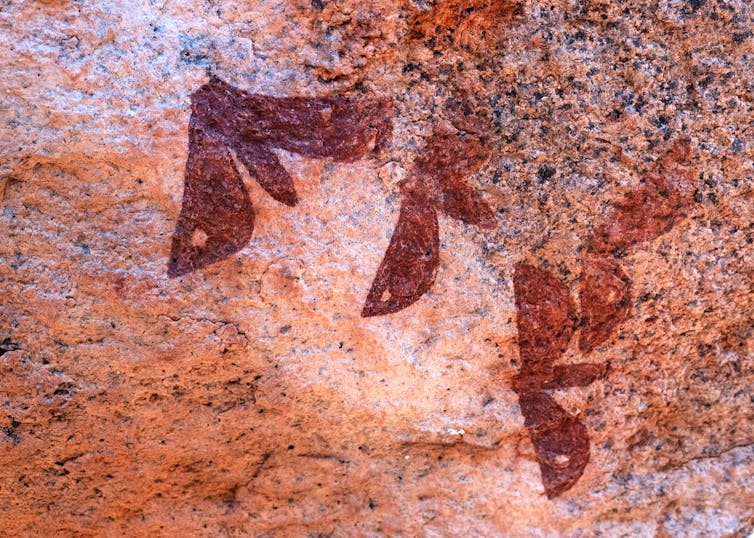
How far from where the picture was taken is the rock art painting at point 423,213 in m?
1.13

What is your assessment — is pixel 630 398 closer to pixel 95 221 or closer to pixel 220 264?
pixel 220 264

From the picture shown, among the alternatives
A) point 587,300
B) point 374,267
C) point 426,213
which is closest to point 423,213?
point 426,213

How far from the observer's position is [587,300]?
47.4 inches

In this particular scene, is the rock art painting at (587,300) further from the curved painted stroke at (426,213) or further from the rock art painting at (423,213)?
the curved painted stroke at (426,213)

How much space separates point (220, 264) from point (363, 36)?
1.27 ft

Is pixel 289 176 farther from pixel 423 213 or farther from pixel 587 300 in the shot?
pixel 587 300

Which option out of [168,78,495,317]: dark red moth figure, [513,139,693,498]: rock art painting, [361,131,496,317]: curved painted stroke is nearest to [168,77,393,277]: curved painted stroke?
[168,78,495,317]: dark red moth figure

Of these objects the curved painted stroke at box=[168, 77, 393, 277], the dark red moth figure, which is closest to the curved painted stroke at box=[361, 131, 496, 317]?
the dark red moth figure

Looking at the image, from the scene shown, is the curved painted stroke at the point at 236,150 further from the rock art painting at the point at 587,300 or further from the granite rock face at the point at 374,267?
the rock art painting at the point at 587,300

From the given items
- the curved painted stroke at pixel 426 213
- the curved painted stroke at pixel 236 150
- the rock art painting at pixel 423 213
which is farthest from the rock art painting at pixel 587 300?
the curved painted stroke at pixel 236 150

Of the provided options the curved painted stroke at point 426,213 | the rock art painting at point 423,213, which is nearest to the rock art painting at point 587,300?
the rock art painting at point 423,213

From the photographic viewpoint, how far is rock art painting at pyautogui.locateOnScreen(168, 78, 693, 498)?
1135 mm

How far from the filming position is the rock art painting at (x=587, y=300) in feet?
3.89

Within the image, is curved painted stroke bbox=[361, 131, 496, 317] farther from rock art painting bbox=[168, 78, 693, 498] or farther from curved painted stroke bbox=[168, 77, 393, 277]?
curved painted stroke bbox=[168, 77, 393, 277]
